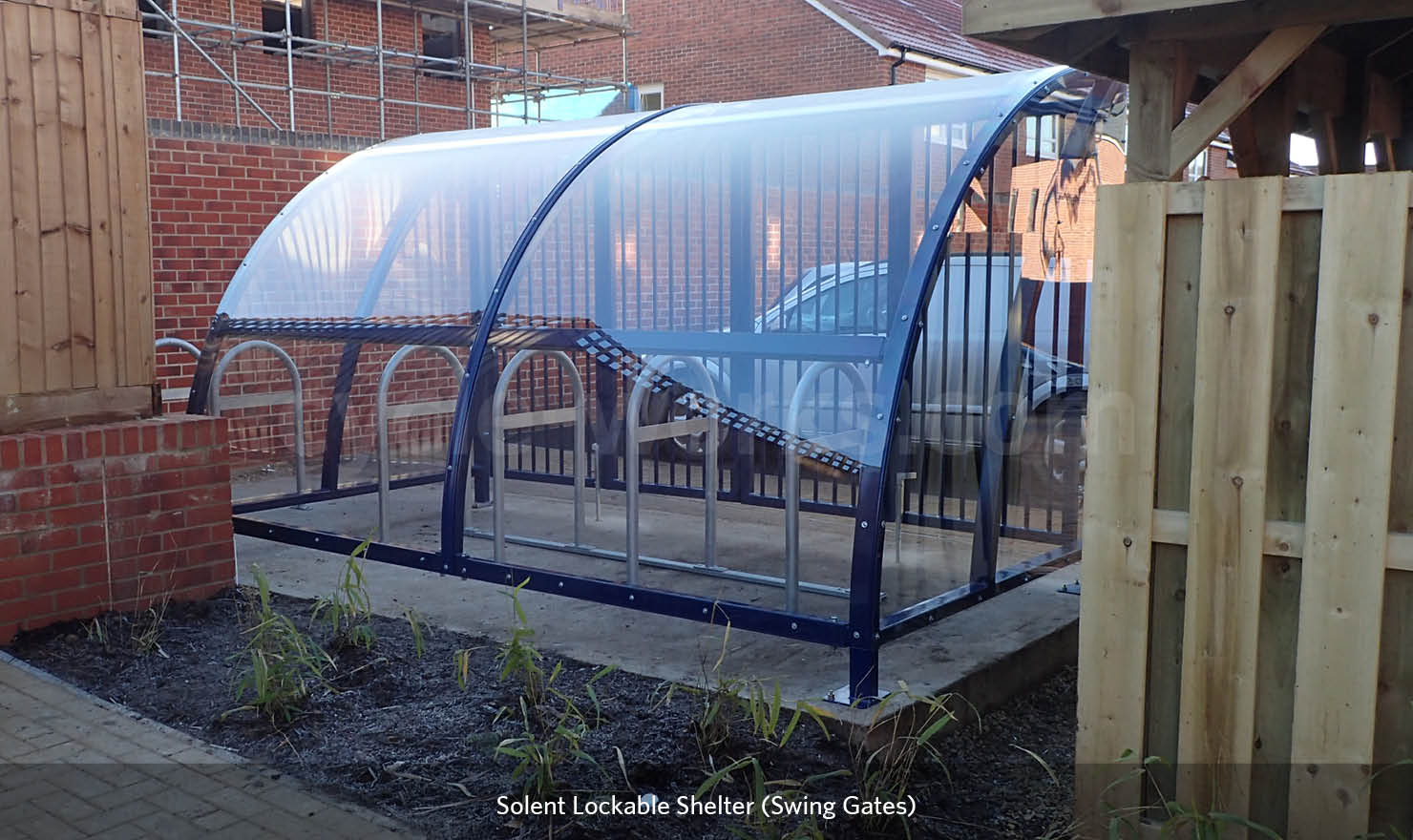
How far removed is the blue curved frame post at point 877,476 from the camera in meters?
3.97

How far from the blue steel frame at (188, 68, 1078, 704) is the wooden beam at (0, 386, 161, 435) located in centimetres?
96

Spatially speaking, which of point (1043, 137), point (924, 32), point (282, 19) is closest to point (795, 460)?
point (1043, 137)

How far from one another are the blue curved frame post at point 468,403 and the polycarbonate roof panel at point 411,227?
44 cm

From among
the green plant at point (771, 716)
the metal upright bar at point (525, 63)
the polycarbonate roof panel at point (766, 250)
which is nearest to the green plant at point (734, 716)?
the green plant at point (771, 716)

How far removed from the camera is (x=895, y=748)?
3854 mm

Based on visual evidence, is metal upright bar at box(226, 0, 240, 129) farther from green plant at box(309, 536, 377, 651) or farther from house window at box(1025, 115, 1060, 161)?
house window at box(1025, 115, 1060, 161)


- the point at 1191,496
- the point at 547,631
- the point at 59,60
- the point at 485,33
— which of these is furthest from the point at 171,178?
the point at 485,33

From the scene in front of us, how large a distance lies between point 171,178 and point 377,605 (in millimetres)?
5075

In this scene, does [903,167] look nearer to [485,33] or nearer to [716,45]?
[485,33]

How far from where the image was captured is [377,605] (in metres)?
5.53

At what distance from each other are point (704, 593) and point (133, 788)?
251 cm

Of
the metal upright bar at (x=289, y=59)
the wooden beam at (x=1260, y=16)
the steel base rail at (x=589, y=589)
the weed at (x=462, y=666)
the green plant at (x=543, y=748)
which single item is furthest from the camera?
the metal upright bar at (x=289, y=59)

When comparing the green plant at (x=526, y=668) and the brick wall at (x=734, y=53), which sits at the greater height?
the brick wall at (x=734, y=53)

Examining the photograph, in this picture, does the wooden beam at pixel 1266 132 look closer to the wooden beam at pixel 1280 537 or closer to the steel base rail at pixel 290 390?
the wooden beam at pixel 1280 537
